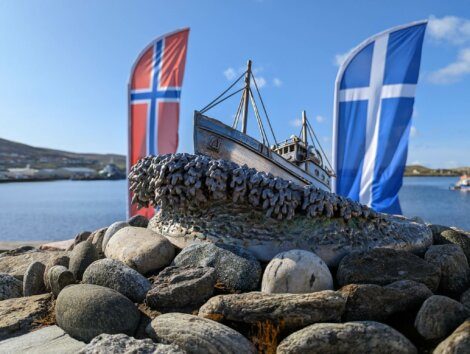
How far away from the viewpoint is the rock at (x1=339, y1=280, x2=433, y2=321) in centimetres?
412

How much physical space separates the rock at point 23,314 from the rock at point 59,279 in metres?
0.14

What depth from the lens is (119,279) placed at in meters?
4.72

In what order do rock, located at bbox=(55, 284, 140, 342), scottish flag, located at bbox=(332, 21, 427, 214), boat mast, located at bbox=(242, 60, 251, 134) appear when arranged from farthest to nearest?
1. scottish flag, located at bbox=(332, 21, 427, 214)
2. boat mast, located at bbox=(242, 60, 251, 134)
3. rock, located at bbox=(55, 284, 140, 342)

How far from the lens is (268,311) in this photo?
398cm

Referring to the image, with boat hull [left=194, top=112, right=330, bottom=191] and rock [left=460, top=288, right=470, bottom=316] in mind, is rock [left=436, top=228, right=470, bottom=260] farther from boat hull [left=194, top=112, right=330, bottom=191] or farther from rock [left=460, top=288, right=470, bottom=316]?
boat hull [left=194, top=112, right=330, bottom=191]

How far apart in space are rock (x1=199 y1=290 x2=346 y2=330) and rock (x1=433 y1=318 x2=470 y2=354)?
82 centimetres

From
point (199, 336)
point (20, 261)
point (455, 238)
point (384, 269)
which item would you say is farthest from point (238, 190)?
point (20, 261)

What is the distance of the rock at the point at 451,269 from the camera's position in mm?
4895

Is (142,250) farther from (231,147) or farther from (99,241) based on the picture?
(231,147)

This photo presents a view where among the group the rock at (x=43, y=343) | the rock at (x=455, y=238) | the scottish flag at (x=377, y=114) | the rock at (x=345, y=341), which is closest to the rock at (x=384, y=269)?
the rock at (x=345, y=341)

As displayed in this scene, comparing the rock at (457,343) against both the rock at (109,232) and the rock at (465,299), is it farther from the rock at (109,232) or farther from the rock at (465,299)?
the rock at (109,232)

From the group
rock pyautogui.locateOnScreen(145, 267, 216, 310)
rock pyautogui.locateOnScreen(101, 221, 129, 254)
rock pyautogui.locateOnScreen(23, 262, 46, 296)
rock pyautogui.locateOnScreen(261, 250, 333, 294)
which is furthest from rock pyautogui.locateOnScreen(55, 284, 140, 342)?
rock pyautogui.locateOnScreen(101, 221, 129, 254)

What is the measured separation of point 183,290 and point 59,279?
5.31 ft

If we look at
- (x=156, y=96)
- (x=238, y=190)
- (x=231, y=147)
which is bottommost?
(x=238, y=190)
